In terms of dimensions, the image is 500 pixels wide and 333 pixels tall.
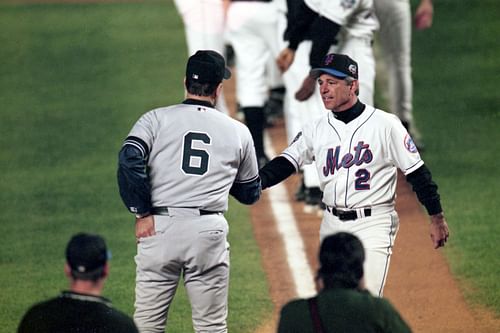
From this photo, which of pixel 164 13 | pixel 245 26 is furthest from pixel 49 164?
pixel 164 13

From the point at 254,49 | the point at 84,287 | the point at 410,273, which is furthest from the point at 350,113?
the point at 254,49

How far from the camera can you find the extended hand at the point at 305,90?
9.12 metres

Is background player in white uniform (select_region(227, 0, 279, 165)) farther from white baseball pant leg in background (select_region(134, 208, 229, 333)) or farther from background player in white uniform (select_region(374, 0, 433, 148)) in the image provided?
white baseball pant leg in background (select_region(134, 208, 229, 333))

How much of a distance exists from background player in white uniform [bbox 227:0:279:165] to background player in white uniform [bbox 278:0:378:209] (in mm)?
852

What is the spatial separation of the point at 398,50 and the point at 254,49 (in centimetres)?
145

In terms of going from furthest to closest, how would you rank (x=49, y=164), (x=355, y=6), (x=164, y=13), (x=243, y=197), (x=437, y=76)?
1. (x=164, y=13)
2. (x=437, y=76)
3. (x=49, y=164)
4. (x=355, y=6)
5. (x=243, y=197)

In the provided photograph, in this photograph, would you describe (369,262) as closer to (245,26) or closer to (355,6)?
(355,6)

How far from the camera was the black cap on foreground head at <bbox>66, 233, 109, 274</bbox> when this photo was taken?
16.8ft

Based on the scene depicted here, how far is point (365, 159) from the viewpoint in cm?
680

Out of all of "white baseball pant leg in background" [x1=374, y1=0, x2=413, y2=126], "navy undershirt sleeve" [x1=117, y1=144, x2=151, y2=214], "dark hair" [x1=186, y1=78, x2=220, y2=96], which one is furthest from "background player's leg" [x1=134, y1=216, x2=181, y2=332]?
"white baseball pant leg in background" [x1=374, y1=0, x2=413, y2=126]

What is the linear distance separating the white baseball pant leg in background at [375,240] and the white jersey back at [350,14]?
114 inches

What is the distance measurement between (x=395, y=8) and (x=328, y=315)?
675 cm

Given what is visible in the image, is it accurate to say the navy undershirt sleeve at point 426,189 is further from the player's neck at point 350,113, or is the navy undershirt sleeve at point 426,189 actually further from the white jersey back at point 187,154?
the white jersey back at point 187,154

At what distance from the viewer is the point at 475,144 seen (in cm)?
1220
